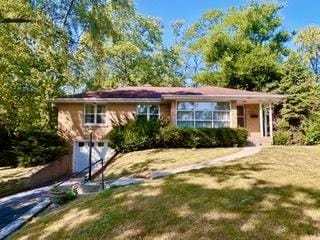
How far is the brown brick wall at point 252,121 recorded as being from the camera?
26219 mm

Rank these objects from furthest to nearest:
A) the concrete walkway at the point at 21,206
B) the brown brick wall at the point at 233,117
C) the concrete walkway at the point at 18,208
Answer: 1. the brown brick wall at the point at 233,117
2. the concrete walkway at the point at 21,206
3. the concrete walkway at the point at 18,208

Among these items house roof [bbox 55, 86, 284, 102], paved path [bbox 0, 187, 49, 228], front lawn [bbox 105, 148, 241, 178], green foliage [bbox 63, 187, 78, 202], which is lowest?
paved path [bbox 0, 187, 49, 228]

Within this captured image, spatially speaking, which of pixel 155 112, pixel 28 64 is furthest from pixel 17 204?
pixel 155 112

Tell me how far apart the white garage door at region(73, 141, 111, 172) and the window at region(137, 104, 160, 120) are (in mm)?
3228

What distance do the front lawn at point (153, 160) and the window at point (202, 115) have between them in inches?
149

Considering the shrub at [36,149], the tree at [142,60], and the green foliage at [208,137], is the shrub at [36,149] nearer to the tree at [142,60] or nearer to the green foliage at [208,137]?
the green foliage at [208,137]

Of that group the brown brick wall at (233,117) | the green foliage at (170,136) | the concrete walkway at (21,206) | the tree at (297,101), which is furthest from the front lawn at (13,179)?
the tree at (297,101)

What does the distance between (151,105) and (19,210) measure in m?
14.8

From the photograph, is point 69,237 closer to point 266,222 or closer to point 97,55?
point 266,222

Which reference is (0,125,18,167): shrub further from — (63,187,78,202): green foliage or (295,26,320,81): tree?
(295,26,320,81): tree

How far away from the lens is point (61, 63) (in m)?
21.1

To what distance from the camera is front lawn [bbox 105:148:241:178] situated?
1684 centimetres

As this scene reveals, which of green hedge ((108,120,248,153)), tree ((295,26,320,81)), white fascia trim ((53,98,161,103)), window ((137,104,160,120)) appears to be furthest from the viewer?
tree ((295,26,320,81))

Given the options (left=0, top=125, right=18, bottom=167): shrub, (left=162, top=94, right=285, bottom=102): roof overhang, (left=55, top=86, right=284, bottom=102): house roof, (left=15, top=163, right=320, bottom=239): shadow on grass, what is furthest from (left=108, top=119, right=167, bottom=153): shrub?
(left=15, top=163, right=320, bottom=239): shadow on grass
